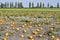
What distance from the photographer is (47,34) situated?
7094mm

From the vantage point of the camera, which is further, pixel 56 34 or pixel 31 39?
pixel 56 34

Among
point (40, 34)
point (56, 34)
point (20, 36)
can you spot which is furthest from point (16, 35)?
point (56, 34)

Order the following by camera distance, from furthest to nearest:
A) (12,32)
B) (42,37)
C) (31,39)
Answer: (12,32) < (42,37) < (31,39)

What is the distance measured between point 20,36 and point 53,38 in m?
1.00

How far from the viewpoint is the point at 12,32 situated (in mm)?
7141

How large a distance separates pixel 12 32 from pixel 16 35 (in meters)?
0.33

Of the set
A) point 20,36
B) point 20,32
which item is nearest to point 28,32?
point 20,32

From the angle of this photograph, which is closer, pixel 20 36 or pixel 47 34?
pixel 20 36

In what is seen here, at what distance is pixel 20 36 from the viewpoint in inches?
261

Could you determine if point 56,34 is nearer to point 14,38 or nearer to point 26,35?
point 26,35

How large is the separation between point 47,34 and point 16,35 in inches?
40.1

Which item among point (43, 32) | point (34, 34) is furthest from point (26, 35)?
point (43, 32)

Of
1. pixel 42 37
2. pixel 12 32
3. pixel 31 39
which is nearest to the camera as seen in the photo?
pixel 31 39

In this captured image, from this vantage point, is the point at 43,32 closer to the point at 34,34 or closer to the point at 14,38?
the point at 34,34
